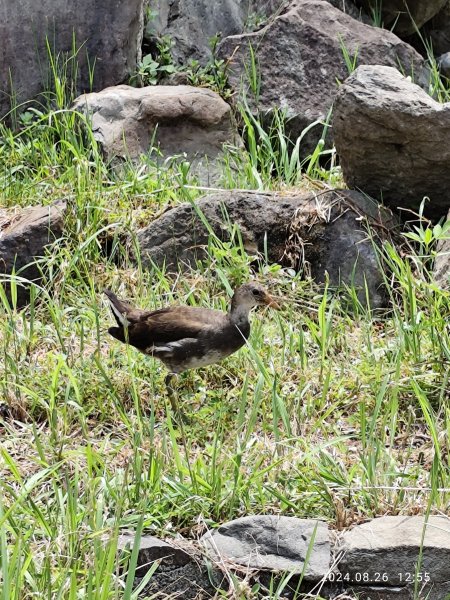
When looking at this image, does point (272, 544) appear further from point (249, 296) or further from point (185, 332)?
point (249, 296)

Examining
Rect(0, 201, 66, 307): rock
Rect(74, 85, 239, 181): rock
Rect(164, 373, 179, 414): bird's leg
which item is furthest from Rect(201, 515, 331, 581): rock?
Rect(74, 85, 239, 181): rock

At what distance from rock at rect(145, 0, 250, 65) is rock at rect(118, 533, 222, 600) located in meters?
5.06

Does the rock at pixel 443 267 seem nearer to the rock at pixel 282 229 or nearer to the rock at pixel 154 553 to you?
the rock at pixel 282 229

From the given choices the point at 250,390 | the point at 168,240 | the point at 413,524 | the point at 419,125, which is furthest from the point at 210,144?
the point at 413,524

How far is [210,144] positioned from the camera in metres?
7.73

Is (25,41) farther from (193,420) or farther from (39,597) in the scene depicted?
(39,597)

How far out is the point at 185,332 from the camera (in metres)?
5.65

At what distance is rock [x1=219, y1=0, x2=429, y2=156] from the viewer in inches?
306

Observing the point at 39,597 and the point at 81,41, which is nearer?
the point at 39,597

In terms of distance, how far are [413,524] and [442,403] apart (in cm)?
108

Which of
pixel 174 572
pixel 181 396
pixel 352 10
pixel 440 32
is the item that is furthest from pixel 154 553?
pixel 440 32

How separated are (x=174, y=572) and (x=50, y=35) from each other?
4.84 metres

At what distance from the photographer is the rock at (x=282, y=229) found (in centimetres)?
658

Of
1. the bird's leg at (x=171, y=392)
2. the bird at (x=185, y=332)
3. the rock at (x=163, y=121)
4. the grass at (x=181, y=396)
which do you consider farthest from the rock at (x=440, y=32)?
the bird's leg at (x=171, y=392)
